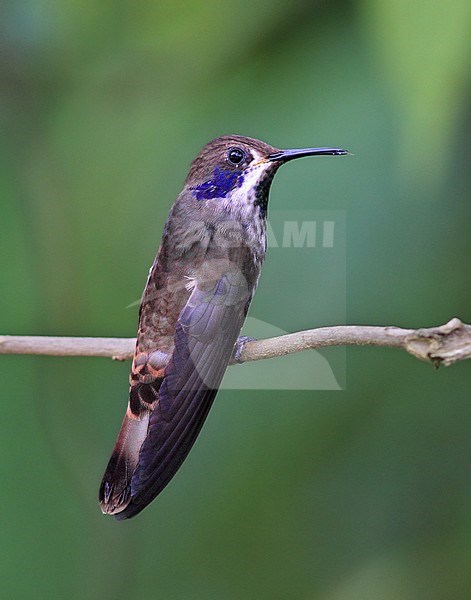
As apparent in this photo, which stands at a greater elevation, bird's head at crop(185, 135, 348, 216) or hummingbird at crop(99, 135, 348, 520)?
bird's head at crop(185, 135, 348, 216)

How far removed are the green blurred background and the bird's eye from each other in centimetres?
6

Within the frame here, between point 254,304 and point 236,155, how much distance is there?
170mm

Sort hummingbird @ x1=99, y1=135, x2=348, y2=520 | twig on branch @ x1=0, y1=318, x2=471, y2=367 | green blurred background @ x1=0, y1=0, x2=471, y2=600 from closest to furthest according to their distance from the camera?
twig on branch @ x1=0, y1=318, x2=471, y2=367 → hummingbird @ x1=99, y1=135, x2=348, y2=520 → green blurred background @ x1=0, y1=0, x2=471, y2=600

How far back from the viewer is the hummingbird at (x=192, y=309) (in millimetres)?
819

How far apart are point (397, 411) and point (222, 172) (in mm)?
352

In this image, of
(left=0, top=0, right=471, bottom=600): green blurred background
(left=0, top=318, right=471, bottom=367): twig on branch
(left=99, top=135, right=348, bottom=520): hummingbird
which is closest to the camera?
(left=0, top=318, right=471, bottom=367): twig on branch

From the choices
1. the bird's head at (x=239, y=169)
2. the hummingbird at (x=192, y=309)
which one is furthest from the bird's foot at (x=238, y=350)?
the bird's head at (x=239, y=169)

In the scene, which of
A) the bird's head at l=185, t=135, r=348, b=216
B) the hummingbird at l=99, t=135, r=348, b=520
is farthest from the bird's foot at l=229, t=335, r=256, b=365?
the bird's head at l=185, t=135, r=348, b=216

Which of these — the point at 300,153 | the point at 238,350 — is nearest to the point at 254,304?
the point at 238,350

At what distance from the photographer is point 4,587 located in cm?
101

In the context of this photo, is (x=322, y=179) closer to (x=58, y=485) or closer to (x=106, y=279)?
(x=106, y=279)

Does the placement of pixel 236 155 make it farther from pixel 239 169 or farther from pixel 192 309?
pixel 192 309

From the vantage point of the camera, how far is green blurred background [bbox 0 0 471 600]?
3.09 feet

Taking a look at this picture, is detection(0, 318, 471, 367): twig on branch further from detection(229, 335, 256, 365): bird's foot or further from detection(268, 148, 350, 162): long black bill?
detection(268, 148, 350, 162): long black bill
